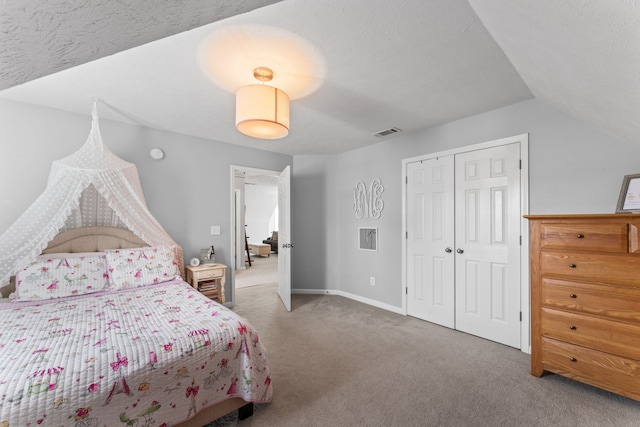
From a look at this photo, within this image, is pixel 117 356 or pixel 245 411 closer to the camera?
pixel 117 356

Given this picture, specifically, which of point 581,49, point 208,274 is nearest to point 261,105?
point 581,49

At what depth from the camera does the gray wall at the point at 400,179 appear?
7.77ft

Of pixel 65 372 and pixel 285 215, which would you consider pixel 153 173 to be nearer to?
pixel 285 215

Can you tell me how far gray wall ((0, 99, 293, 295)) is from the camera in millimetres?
2707

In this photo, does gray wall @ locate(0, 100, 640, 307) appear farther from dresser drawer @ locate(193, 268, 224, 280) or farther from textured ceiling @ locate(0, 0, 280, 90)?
textured ceiling @ locate(0, 0, 280, 90)

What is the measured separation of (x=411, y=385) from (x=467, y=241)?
1.74 metres

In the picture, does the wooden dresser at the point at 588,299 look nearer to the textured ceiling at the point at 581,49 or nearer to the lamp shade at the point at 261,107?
the textured ceiling at the point at 581,49

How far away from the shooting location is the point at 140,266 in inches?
114

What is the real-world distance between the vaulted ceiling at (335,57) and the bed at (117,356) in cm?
129

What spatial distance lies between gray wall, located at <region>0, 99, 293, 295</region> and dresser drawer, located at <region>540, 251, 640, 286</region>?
3.77 meters

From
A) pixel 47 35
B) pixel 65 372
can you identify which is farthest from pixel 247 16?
pixel 65 372

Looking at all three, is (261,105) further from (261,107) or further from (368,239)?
(368,239)

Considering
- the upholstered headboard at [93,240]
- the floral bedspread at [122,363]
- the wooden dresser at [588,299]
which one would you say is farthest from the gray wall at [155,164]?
the wooden dresser at [588,299]

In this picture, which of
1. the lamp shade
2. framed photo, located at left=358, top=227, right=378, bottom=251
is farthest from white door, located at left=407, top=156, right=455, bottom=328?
the lamp shade
